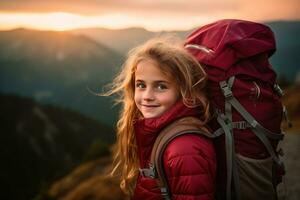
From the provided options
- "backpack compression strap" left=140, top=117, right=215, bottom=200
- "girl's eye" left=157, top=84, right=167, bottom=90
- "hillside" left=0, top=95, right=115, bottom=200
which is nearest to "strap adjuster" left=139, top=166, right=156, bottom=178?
"backpack compression strap" left=140, top=117, right=215, bottom=200

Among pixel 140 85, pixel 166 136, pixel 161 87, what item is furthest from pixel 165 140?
pixel 140 85

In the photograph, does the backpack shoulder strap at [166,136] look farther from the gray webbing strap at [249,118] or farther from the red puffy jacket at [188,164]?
the gray webbing strap at [249,118]

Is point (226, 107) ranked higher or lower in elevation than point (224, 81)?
lower

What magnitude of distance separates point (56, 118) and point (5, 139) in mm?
17889

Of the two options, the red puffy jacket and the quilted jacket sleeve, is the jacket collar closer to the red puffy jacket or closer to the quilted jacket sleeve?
the red puffy jacket

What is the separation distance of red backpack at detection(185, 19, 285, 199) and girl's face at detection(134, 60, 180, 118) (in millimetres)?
360

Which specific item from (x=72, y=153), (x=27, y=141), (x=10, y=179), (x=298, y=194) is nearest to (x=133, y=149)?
(x=298, y=194)

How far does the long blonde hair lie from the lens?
9.79 ft

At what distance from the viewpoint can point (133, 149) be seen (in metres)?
3.60

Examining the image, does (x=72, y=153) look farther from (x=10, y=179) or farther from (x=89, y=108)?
(x=89, y=108)

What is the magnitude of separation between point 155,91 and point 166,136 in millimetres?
581

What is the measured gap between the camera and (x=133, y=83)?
3609 mm

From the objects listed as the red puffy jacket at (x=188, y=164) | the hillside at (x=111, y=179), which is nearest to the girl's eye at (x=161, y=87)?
the red puffy jacket at (x=188, y=164)

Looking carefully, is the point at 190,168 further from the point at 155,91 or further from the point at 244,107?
the point at 155,91
